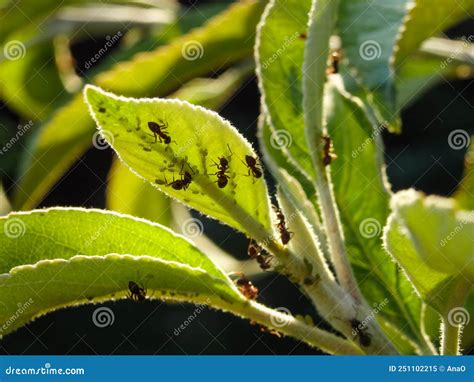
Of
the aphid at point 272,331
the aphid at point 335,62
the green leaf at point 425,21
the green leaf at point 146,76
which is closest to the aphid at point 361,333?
the aphid at point 272,331

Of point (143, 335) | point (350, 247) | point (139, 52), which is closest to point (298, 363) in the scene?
point (350, 247)

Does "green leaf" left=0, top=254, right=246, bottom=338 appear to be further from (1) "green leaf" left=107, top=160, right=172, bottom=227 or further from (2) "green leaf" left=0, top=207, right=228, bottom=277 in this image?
(1) "green leaf" left=107, top=160, right=172, bottom=227

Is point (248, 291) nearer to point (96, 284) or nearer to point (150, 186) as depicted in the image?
point (96, 284)

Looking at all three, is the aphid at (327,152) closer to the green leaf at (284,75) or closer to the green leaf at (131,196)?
the green leaf at (284,75)

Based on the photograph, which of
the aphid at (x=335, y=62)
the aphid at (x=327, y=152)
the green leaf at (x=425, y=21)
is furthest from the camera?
the aphid at (x=335, y=62)

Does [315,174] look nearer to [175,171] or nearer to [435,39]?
[175,171]

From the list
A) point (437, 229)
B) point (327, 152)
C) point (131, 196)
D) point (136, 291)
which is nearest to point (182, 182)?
point (136, 291)

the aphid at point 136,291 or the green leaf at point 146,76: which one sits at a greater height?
the green leaf at point 146,76
